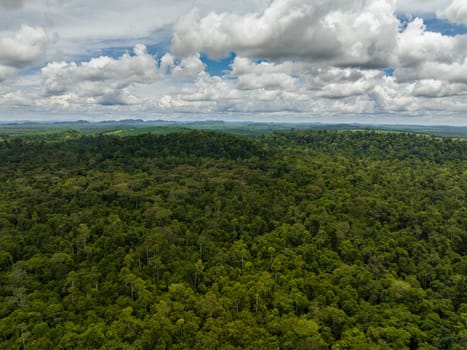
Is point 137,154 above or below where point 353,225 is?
above

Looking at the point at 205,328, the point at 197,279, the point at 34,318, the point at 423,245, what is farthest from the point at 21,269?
the point at 423,245

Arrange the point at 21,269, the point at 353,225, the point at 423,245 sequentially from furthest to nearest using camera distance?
the point at 353,225 → the point at 423,245 → the point at 21,269

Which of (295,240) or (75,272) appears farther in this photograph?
(295,240)

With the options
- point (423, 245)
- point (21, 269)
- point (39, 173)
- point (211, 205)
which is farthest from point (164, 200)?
point (423, 245)

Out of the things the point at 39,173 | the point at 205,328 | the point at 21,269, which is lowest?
the point at 205,328

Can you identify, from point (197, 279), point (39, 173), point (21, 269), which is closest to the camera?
point (21, 269)

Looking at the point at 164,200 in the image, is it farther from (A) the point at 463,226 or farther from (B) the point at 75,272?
(A) the point at 463,226

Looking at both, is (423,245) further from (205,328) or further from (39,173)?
(39,173)
